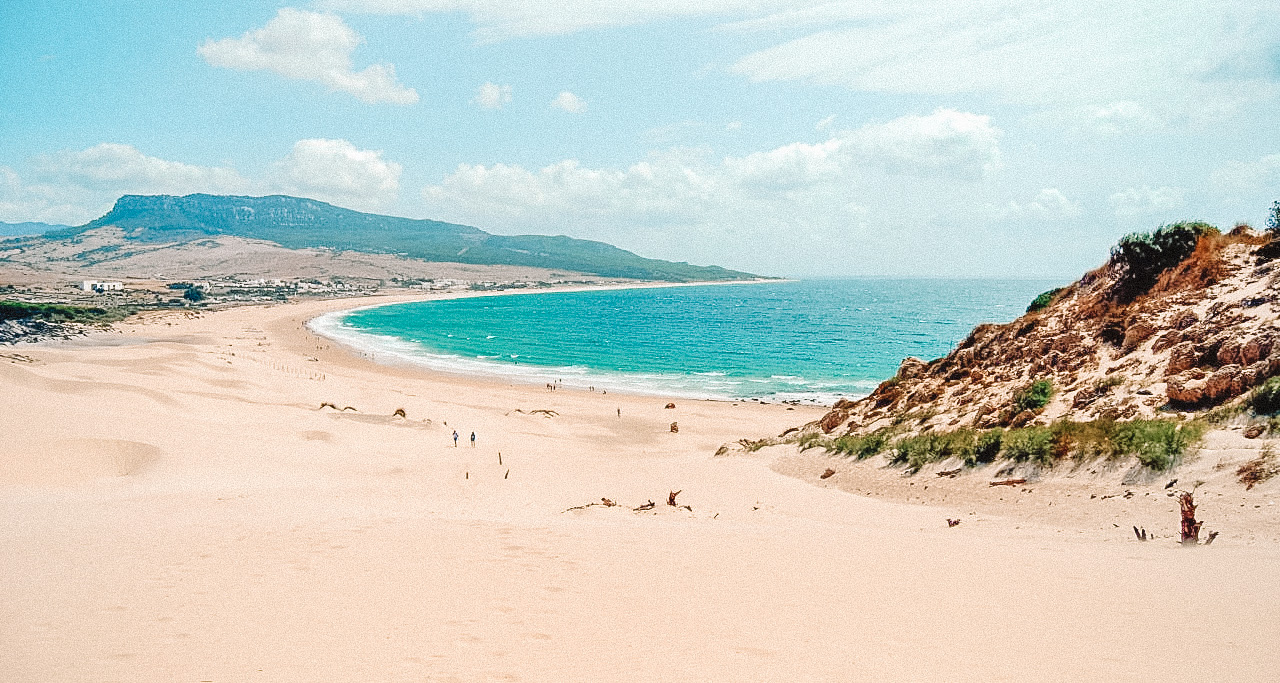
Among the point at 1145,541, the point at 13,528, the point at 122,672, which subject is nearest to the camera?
the point at 122,672

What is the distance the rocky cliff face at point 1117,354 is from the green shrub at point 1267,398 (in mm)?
749

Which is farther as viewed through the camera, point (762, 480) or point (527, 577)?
point (762, 480)

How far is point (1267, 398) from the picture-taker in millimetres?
12828

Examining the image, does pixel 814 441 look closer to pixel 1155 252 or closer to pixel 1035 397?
pixel 1035 397

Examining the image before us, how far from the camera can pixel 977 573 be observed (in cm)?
902

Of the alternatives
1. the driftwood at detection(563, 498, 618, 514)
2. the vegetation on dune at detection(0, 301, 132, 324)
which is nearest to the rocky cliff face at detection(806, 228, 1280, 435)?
the driftwood at detection(563, 498, 618, 514)

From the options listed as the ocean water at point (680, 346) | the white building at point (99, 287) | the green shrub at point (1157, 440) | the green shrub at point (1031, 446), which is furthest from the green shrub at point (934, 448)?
the white building at point (99, 287)

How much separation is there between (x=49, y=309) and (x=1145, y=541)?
330 feet

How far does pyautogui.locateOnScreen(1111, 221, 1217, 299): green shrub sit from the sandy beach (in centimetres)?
1148

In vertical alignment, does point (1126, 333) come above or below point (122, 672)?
above

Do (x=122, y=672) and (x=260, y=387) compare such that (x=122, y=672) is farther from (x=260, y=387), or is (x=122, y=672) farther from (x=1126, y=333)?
(x=260, y=387)

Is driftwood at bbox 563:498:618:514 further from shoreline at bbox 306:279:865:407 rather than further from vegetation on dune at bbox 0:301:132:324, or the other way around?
vegetation on dune at bbox 0:301:132:324

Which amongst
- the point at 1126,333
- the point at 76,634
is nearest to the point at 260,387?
the point at 76,634

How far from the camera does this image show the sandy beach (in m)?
6.34
